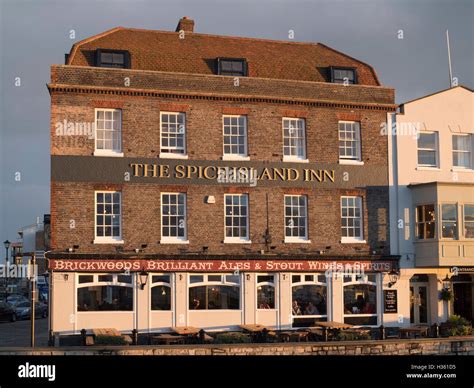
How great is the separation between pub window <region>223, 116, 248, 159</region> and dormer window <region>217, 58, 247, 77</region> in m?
2.27

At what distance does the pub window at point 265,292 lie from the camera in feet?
99.6

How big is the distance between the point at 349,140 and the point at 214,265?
8.10 metres

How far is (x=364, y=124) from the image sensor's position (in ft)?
106

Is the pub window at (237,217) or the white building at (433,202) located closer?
the pub window at (237,217)

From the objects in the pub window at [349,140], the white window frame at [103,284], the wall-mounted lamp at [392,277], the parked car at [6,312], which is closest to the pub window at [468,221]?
the wall-mounted lamp at [392,277]

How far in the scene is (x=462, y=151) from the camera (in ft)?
110

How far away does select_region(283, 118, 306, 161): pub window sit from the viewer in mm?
31500

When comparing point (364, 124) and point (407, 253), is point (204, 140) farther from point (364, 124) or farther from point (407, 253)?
point (407, 253)

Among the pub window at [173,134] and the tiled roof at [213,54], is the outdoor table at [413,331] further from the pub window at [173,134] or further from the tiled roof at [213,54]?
the tiled roof at [213,54]

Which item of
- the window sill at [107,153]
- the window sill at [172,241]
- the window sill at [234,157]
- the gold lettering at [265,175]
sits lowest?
the window sill at [172,241]

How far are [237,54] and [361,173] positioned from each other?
7613mm

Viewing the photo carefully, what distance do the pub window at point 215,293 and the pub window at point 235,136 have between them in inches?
199

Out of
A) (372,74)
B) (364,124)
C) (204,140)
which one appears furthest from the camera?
(372,74)
